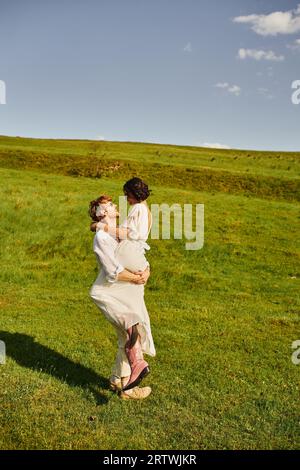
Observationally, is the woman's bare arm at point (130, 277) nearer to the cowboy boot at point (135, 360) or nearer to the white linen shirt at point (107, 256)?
the white linen shirt at point (107, 256)

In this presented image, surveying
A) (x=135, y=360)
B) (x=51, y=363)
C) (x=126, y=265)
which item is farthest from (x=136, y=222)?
(x=51, y=363)

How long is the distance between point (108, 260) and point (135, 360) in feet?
5.87

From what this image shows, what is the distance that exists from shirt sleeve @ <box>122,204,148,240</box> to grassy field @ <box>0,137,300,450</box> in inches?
122

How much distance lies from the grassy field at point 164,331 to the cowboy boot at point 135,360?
2.18ft

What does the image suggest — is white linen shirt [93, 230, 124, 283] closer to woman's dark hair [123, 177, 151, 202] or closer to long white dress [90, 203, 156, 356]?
long white dress [90, 203, 156, 356]

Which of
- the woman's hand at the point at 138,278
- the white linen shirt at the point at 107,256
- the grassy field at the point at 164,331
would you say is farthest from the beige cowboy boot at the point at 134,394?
the white linen shirt at the point at 107,256

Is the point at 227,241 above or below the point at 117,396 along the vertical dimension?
above

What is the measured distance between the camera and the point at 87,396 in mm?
8469

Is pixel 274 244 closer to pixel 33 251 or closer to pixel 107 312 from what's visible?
pixel 33 251

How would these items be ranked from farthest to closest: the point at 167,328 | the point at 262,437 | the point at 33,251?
the point at 33,251 → the point at 167,328 → the point at 262,437

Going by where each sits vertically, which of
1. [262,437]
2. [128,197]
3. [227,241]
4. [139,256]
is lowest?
[262,437]

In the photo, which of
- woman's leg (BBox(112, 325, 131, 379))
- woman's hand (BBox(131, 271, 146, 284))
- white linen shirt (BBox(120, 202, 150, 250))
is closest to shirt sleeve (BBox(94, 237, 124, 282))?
woman's hand (BBox(131, 271, 146, 284))

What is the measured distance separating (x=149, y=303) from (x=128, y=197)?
780cm

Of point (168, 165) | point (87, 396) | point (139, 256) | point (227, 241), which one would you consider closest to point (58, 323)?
point (87, 396)
